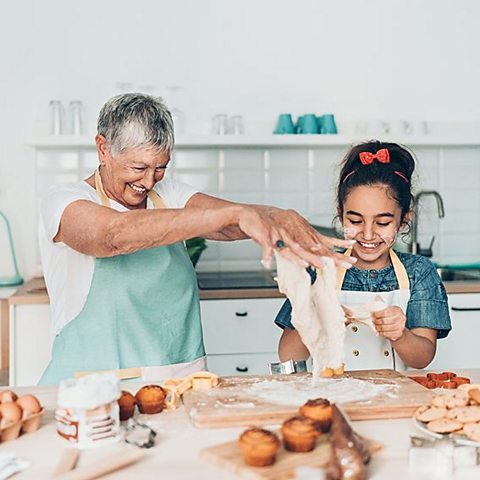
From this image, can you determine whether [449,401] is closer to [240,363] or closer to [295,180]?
[240,363]

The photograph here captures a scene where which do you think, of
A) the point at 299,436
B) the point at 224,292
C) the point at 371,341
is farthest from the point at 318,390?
the point at 224,292

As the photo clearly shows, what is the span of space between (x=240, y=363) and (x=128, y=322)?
1.24 metres

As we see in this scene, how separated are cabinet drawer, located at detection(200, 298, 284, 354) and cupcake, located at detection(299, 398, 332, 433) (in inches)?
68.0

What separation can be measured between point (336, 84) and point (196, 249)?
1.02 meters

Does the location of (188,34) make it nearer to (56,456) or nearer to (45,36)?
(45,36)

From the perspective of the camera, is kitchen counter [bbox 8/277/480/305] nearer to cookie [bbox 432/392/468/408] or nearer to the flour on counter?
the flour on counter

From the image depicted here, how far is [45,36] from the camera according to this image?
11.7 ft

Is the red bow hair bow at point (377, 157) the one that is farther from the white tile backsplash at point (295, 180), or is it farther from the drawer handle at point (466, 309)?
the white tile backsplash at point (295, 180)

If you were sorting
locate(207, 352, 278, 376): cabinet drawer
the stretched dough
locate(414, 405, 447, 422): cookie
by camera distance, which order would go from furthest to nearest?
locate(207, 352, 278, 376): cabinet drawer < the stretched dough < locate(414, 405, 447, 422): cookie

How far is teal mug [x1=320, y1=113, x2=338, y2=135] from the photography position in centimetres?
357

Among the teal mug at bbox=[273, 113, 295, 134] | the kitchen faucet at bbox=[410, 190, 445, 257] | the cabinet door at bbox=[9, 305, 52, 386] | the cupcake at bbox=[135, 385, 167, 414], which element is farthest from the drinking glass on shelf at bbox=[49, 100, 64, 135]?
the cupcake at bbox=[135, 385, 167, 414]

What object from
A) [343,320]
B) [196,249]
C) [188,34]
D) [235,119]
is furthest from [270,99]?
[343,320]

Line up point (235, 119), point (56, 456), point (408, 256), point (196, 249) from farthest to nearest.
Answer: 1. point (235, 119)
2. point (196, 249)
3. point (408, 256)
4. point (56, 456)

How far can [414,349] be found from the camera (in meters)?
1.99
